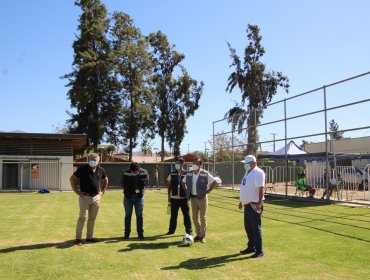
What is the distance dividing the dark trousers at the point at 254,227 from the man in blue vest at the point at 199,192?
1.45 metres

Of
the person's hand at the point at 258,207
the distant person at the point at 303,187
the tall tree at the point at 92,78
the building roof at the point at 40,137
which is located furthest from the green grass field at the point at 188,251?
the tall tree at the point at 92,78

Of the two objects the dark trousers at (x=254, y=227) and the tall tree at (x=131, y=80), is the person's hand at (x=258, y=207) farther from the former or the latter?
the tall tree at (x=131, y=80)

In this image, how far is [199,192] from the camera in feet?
30.6

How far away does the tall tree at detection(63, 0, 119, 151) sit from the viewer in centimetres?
4262

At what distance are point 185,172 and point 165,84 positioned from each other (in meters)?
39.7

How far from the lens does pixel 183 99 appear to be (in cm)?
4994

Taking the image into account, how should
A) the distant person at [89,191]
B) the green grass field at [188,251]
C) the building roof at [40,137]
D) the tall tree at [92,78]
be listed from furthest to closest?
the tall tree at [92,78], the building roof at [40,137], the distant person at [89,191], the green grass field at [188,251]

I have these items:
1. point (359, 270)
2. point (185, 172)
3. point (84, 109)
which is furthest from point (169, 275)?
point (84, 109)

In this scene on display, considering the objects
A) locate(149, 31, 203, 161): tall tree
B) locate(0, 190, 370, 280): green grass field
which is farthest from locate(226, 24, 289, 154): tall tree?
locate(0, 190, 370, 280): green grass field

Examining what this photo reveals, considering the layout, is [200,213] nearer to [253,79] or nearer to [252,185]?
[252,185]

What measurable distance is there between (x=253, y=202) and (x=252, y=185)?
0.30 metres

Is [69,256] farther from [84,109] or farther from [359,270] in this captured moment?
[84,109]

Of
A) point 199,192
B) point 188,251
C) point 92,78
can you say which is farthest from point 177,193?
point 92,78

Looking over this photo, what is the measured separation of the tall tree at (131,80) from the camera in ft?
148
